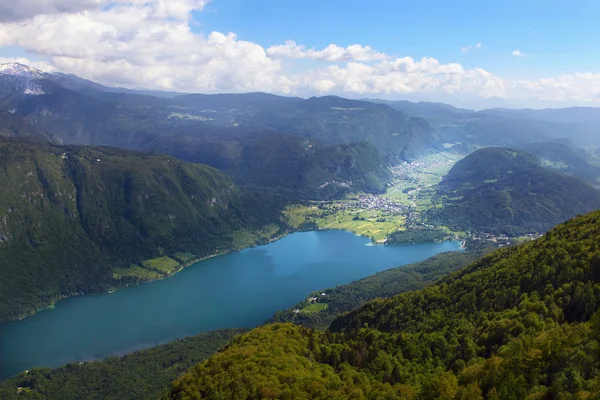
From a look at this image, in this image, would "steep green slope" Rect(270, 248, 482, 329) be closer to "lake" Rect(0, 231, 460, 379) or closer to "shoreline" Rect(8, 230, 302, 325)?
"lake" Rect(0, 231, 460, 379)

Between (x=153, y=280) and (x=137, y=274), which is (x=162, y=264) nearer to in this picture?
(x=137, y=274)

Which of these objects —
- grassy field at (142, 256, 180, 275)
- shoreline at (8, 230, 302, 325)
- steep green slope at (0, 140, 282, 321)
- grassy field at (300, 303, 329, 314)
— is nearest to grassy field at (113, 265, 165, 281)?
steep green slope at (0, 140, 282, 321)

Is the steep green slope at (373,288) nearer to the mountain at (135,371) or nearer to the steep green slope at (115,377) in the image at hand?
the mountain at (135,371)

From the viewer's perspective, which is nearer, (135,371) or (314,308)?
(135,371)

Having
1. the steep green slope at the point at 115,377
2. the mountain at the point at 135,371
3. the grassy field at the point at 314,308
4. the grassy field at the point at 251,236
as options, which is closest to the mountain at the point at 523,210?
the grassy field at the point at 251,236

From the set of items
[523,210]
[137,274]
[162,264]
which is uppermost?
[523,210]

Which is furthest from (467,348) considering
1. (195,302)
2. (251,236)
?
(251,236)
